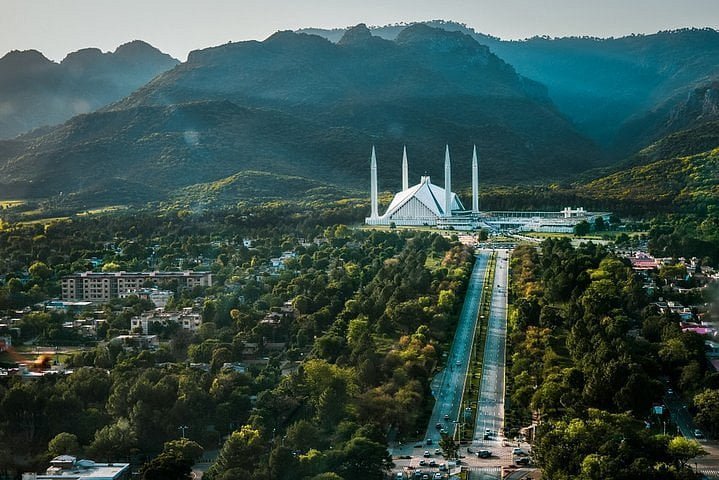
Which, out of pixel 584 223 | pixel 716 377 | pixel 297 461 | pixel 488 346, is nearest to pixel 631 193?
pixel 584 223

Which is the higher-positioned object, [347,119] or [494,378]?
[347,119]

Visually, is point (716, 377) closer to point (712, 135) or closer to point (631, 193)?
point (631, 193)

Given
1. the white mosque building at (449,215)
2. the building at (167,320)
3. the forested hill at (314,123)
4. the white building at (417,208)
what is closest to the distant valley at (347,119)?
the forested hill at (314,123)

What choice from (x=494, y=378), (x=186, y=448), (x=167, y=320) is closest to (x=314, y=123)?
(x=167, y=320)

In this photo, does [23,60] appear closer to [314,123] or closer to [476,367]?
[314,123]

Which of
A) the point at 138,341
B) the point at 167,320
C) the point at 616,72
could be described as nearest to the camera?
the point at 138,341

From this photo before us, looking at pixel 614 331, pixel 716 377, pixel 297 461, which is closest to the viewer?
pixel 297 461

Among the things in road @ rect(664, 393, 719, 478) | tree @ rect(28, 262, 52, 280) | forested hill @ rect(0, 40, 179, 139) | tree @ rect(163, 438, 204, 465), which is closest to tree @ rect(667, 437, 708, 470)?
road @ rect(664, 393, 719, 478)
